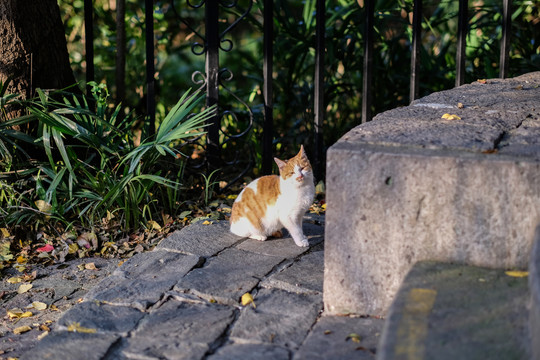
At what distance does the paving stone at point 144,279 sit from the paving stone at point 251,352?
47 centimetres

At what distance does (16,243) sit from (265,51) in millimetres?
1740

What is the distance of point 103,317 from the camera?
2414 mm

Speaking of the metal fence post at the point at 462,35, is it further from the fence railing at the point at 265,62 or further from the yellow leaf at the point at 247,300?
the yellow leaf at the point at 247,300

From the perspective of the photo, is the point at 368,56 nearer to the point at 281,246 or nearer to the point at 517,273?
the point at 281,246

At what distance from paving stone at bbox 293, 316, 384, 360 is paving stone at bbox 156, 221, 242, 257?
2.88ft

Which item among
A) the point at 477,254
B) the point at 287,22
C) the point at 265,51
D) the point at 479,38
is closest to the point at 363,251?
the point at 477,254

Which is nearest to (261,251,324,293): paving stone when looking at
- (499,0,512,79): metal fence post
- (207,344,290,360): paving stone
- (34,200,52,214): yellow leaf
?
(207,344,290,360): paving stone

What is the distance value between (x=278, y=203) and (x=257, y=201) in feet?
0.46

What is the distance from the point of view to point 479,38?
568 centimetres

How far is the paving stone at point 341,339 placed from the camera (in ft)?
6.77

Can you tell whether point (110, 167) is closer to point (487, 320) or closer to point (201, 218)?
point (201, 218)

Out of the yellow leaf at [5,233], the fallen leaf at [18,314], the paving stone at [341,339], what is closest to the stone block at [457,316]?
the paving stone at [341,339]

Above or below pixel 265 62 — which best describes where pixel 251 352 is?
below

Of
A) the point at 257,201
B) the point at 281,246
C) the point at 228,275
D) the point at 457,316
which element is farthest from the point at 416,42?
the point at 457,316
